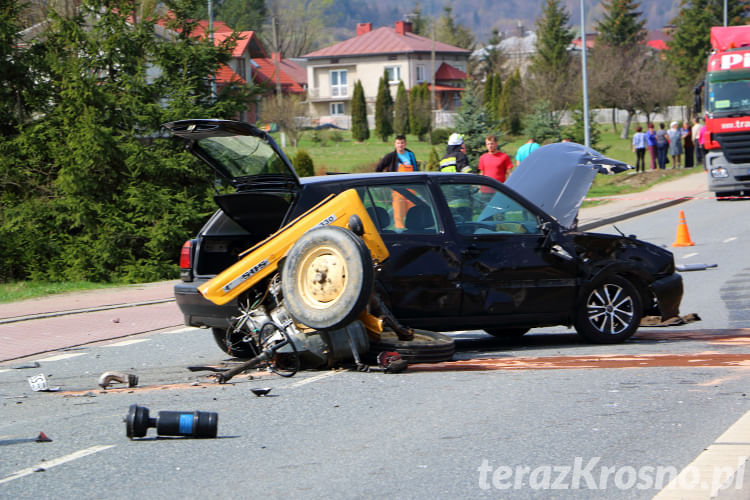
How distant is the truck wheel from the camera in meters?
8.10

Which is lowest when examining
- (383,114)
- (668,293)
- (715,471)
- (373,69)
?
(715,471)

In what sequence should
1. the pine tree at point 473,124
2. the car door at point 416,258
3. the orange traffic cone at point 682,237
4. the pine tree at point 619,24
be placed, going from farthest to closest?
the pine tree at point 619,24, the pine tree at point 473,124, the orange traffic cone at point 682,237, the car door at point 416,258

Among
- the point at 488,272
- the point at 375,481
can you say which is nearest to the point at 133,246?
the point at 488,272

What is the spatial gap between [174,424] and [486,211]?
3972mm

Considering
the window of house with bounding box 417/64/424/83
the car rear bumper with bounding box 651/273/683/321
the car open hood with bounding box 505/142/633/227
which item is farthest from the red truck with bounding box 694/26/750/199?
the window of house with bounding box 417/64/424/83

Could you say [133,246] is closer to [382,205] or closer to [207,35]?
[207,35]

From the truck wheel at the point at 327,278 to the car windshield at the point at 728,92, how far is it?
20.6 metres

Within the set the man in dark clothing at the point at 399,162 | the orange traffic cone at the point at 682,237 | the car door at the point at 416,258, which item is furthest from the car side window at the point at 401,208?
the orange traffic cone at the point at 682,237

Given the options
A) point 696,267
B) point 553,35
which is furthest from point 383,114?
point 696,267

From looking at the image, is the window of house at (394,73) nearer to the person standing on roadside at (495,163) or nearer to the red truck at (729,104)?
the red truck at (729,104)

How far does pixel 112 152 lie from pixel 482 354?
9.62 meters

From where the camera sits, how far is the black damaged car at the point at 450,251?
908 centimetres

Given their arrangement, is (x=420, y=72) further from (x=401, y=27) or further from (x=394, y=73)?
(x=401, y=27)

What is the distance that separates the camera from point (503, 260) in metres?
9.32
